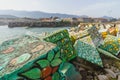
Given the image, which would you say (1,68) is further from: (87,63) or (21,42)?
(87,63)

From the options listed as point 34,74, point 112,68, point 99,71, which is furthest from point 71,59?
point 34,74

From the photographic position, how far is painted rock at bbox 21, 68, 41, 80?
142 inches

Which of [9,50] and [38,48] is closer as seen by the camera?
[38,48]

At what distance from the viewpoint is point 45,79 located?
383cm

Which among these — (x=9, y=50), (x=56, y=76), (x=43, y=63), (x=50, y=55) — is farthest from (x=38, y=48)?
(x=9, y=50)

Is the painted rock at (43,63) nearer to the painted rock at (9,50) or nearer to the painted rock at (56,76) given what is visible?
the painted rock at (56,76)

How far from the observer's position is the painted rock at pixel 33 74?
3.62 metres

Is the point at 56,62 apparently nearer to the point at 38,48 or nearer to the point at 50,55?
the point at 50,55

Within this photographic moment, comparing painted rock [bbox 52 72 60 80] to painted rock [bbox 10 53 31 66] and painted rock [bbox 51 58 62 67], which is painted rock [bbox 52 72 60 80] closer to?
painted rock [bbox 51 58 62 67]

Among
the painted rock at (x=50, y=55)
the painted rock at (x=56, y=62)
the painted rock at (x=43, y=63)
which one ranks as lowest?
the painted rock at (x=56, y=62)

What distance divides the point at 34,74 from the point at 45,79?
0.86 feet

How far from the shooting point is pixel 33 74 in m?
3.67

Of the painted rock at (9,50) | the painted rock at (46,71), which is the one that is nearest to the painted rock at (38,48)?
the painted rock at (46,71)

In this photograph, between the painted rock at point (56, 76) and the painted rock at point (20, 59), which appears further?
the painted rock at point (56, 76)
